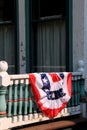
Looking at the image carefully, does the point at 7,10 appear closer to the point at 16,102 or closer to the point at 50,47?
the point at 50,47

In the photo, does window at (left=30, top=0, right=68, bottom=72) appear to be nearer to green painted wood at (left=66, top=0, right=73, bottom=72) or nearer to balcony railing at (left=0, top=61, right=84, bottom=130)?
green painted wood at (left=66, top=0, right=73, bottom=72)

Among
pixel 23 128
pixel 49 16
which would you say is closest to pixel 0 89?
pixel 23 128

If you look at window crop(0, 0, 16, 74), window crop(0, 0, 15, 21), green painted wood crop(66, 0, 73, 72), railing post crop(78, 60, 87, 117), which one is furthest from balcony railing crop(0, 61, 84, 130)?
window crop(0, 0, 15, 21)

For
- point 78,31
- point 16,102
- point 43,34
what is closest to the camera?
point 16,102

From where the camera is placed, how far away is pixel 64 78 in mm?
6004

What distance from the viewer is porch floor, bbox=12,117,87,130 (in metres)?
5.51

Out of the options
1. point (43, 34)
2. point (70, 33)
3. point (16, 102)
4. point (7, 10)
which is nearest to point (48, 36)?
point (43, 34)

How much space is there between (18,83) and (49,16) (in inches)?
79.1

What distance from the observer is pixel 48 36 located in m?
7.06

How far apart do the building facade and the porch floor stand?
1006mm

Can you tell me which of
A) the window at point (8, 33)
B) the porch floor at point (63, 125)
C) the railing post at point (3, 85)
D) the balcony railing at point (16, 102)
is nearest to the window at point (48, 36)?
the window at point (8, 33)

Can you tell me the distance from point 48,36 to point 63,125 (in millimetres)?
2142

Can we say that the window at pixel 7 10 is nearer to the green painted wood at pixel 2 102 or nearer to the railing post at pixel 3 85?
the railing post at pixel 3 85

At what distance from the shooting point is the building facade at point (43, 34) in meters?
6.53
